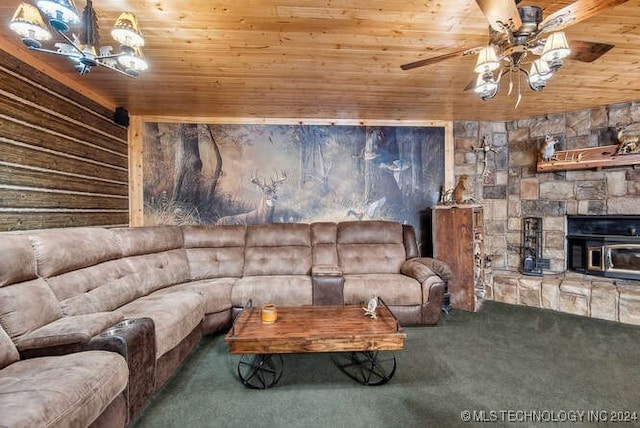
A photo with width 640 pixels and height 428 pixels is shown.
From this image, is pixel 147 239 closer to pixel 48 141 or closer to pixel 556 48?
pixel 48 141

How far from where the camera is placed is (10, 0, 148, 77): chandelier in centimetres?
138

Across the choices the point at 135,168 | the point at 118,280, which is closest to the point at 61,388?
the point at 118,280

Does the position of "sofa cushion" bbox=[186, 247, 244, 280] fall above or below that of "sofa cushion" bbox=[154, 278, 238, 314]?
above

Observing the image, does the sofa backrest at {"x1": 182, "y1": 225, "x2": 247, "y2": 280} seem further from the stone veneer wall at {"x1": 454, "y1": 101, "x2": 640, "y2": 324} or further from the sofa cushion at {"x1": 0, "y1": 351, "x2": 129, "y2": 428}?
the stone veneer wall at {"x1": 454, "y1": 101, "x2": 640, "y2": 324}

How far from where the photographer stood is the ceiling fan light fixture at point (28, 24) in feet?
4.75

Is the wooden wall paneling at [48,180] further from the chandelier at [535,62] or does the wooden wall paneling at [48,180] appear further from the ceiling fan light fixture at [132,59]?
the chandelier at [535,62]

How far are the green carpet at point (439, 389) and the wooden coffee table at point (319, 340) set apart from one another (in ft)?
0.30

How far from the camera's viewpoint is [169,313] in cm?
204

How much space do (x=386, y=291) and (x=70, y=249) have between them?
8.61 feet

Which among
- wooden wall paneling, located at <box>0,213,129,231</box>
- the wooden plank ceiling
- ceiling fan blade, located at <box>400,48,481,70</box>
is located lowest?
wooden wall paneling, located at <box>0,213,129,231</box>

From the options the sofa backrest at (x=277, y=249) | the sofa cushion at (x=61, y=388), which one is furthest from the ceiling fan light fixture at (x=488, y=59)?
the sofa cushion at (x=61, y=388)

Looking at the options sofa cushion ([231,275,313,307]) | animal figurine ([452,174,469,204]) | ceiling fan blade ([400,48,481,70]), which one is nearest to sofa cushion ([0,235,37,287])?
sofa cushion ([231,275,313,307])

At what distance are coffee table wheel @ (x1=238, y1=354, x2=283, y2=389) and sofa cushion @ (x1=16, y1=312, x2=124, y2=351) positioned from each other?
36.8 inches

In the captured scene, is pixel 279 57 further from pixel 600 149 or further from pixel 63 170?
pixel 600 149
